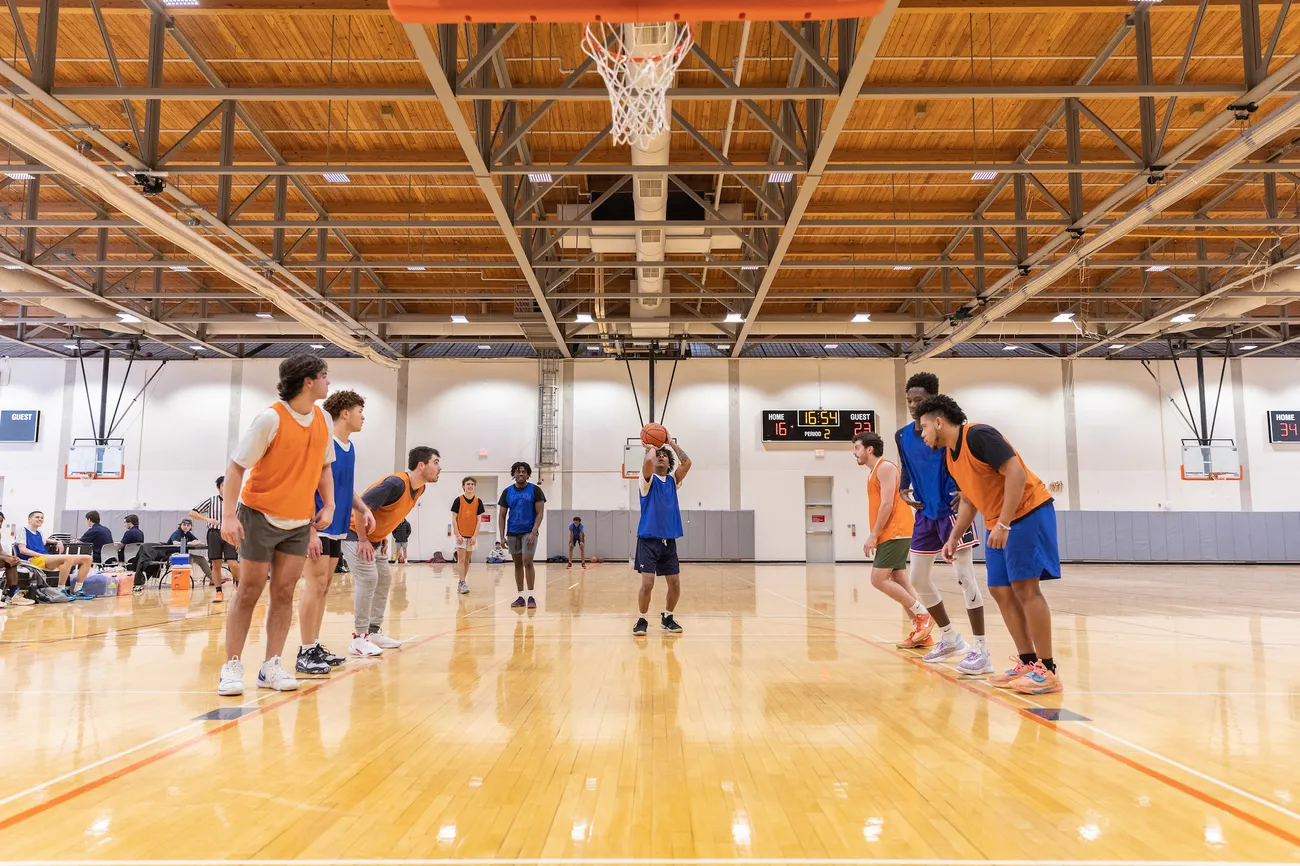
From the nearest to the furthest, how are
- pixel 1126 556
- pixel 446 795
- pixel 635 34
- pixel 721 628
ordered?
1. pixel 446 795
2. pixel 635 34
3. pixel 721 628
4. pixel 1126 556

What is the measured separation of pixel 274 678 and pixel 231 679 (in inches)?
9.4

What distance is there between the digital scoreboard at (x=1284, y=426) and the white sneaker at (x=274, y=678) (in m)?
26.3

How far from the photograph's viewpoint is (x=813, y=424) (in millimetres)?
22188

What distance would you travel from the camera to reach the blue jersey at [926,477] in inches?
208

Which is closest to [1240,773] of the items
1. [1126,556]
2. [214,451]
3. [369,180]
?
[369,180]

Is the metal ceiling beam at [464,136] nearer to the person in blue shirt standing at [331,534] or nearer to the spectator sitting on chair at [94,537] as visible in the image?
the person in blue shirt standing at [331,534]

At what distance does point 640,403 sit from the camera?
22.3 metres

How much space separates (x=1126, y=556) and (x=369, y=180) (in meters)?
21.1

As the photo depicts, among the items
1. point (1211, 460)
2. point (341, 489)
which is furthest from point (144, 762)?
point (1211, 460)

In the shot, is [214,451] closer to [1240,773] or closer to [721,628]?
[721,628]

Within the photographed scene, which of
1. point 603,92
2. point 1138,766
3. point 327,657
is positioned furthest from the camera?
point 603,92

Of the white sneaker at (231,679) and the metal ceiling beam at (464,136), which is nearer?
the white sneaker at (231,679)

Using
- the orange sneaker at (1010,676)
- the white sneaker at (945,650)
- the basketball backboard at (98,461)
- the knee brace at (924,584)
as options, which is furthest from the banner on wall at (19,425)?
the orange sneaker at (1010,676)

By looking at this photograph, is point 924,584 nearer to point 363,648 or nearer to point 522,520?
point 363,648
